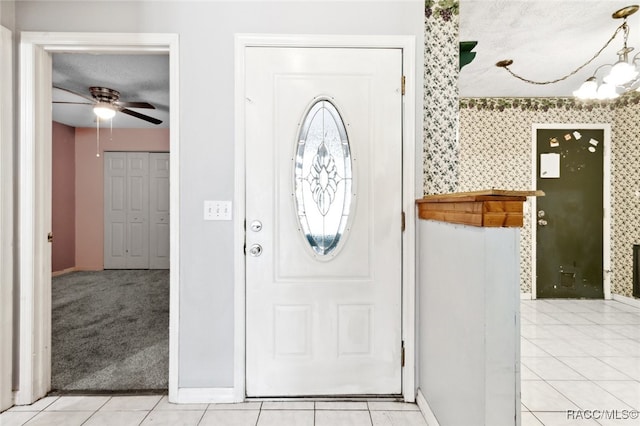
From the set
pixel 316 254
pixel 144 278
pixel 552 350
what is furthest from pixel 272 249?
pixel 144 278

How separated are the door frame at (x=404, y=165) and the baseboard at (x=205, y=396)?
0.04 metres

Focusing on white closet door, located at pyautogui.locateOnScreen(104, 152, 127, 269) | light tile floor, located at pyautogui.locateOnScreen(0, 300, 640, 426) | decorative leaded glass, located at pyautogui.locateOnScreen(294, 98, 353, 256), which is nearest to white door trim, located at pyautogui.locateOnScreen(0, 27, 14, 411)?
light tile floor, located at pyautogui.locateOnScreen(0, 300, 640, 426)

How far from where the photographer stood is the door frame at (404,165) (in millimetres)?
1959

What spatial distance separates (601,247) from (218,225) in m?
4.73

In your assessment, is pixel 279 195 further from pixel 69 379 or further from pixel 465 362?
pixel 69 379

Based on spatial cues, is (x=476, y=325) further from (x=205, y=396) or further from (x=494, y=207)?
(x=205, y=396)

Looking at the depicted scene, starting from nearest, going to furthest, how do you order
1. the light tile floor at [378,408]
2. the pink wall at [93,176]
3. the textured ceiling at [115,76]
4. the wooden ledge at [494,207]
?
the wooden ledge at [494,207] < the light tile floor at [378,408] < the textured ceiling at [115,76] < the pink wall at [93,176]

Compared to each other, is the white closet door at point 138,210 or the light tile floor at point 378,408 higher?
the white closet door at point 138,210

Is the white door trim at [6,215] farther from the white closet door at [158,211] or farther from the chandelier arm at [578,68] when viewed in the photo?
the white closet door at [158,211]

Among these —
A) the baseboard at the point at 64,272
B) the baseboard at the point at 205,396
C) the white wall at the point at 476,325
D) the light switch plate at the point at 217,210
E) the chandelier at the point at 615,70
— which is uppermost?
the chandelier at the point at 615,70

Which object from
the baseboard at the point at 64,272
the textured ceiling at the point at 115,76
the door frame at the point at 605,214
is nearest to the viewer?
the textured ceiling at the point at 115,76

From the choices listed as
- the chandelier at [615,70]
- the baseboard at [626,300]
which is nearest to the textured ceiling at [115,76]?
the chandelier at [615,70]

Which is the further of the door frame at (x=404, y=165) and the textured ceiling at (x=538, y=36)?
the textured ceiling at (x=538, y=36)

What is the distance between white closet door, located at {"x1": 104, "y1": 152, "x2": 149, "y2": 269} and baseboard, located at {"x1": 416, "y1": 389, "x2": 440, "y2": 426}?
226 inches
